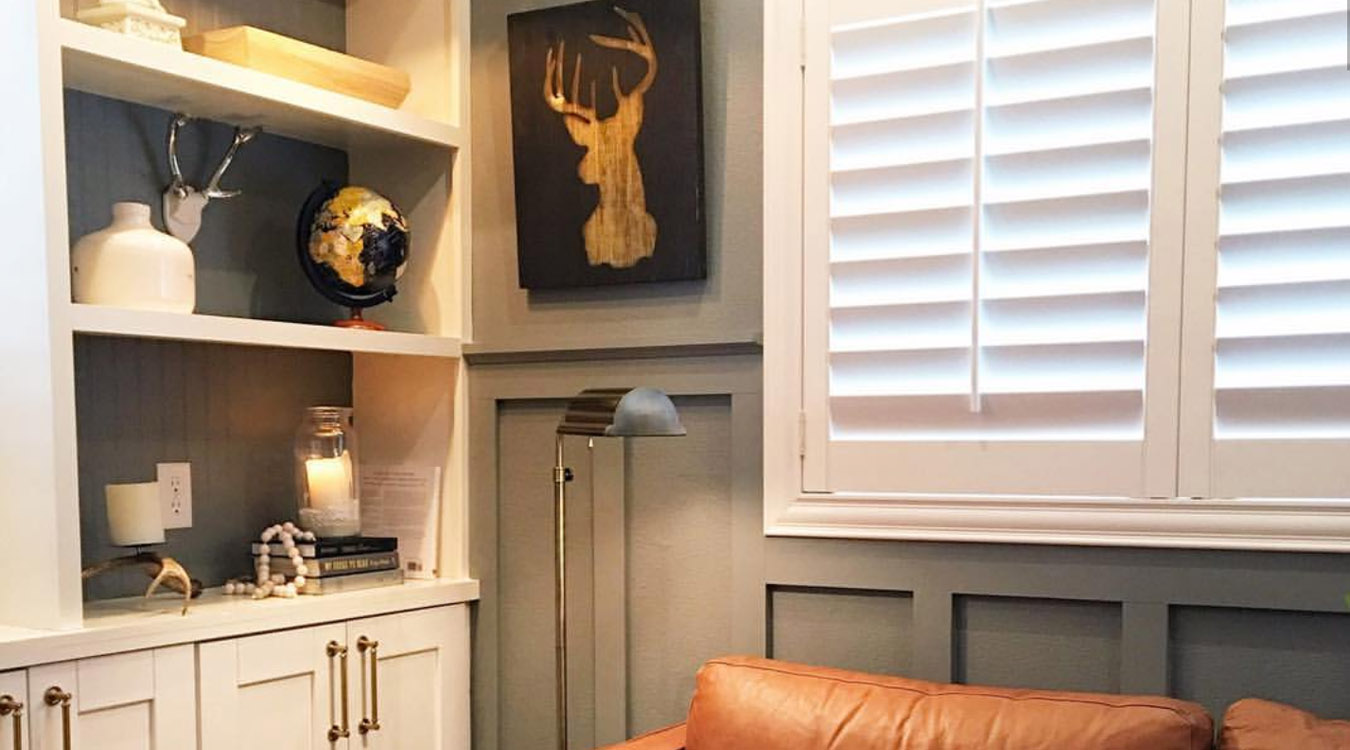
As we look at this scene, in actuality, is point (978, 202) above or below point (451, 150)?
below

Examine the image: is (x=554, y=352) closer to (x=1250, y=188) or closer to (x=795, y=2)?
(x=795, y=2)

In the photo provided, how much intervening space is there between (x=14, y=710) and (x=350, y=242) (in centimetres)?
112

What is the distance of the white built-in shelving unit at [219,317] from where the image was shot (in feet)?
6.39

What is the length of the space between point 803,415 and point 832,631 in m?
0.43

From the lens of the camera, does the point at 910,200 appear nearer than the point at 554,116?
Yes

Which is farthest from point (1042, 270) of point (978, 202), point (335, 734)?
point (335, 734)

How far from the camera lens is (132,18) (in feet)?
6.94

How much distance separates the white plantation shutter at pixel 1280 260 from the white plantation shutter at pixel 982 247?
0.32 feet

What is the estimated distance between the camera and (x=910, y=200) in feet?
7.37

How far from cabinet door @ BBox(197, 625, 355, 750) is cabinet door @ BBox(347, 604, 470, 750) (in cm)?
5

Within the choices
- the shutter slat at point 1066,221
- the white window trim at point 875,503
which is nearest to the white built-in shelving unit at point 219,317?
the white window trim at point 875,503

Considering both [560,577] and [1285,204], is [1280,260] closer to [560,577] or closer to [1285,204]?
[1285,204]

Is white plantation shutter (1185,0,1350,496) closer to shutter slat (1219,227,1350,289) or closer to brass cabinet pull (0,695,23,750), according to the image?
shutter slat (1219,227,1350,289)

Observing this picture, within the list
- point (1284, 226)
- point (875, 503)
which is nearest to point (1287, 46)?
point (1284, 226)
